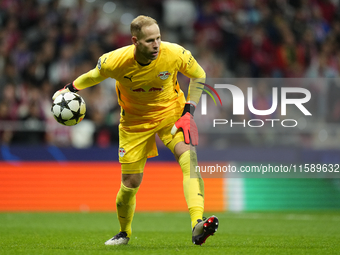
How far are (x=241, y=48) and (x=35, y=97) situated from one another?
6.02 metres

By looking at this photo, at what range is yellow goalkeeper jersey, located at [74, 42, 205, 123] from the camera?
5996 mm

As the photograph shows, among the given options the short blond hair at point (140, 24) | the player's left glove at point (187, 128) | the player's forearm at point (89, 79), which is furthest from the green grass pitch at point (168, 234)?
the short blond hair at point (140, 24)

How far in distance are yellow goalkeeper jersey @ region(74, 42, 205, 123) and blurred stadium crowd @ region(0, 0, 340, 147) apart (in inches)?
233

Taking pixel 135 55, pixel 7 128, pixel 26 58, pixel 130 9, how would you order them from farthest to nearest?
pixel 130 9 < pixel 26 58 < pixel 7 128 < pixel 135 55

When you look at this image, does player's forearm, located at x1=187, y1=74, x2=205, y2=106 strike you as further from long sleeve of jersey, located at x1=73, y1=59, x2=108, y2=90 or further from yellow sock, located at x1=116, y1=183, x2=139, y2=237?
yellow sock, located at x1=116, y1=183, x2=139, y2=237

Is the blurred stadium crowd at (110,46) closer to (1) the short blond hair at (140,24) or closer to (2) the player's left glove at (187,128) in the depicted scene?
(2) the player's left glove at (187,128)

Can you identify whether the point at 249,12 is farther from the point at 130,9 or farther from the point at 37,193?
the point at 37,193

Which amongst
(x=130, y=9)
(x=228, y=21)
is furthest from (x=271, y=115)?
(x=130, y=9)

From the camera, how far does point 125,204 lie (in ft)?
21.6

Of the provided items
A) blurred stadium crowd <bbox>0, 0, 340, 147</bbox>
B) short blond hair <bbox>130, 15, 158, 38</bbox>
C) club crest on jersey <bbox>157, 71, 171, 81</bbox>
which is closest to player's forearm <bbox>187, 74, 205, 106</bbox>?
club crest on jersey <bbox>157, 71, 171, 81</bbox>

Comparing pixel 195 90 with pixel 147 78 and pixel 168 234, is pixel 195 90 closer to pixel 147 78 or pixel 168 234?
pixel 147 78

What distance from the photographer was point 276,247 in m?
6.05

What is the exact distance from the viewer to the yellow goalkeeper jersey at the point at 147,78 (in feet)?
19.7

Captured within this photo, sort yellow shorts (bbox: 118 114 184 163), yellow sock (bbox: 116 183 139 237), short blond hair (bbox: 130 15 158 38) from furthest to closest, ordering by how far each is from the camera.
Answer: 1. yellow sock (bbox: 116 183 139 237)
2. yellow shorts (bbox: 118 114 184 163)
3. short blond hair (bbox: 130 15 158 38)
